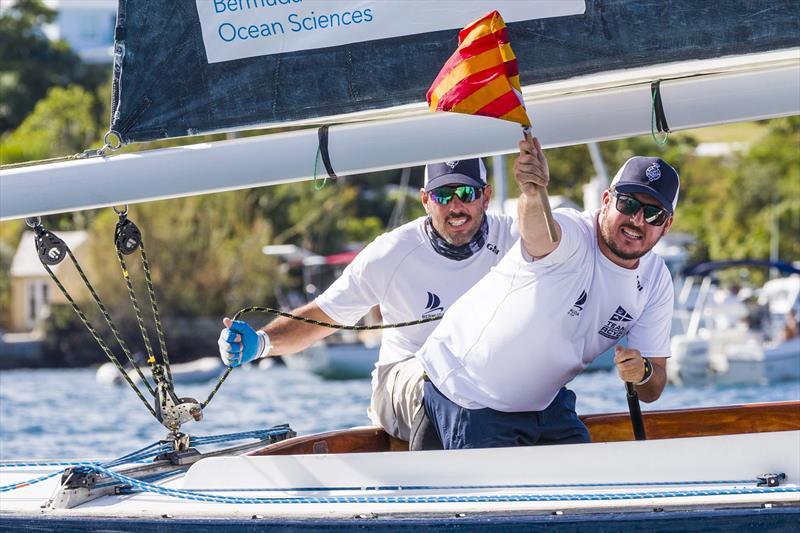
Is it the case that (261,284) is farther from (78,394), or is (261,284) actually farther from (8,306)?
(78,394)

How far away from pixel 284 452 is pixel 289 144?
1.04 m

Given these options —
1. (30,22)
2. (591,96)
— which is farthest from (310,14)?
(30,22)

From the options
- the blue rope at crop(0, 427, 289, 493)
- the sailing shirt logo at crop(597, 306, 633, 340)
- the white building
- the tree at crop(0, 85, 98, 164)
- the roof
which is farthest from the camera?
the white building

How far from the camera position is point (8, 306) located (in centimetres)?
3155

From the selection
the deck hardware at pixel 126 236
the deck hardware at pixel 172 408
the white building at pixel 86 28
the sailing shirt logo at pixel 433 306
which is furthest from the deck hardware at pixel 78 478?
the white building at pixel 86 28

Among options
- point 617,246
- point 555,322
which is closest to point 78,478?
point 555,322

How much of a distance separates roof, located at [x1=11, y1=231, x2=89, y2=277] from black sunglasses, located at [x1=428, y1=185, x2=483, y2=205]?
25.7 metres

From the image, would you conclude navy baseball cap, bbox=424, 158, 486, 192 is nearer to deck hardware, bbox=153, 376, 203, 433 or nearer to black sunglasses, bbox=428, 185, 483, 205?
black sunglasses, bbox=428, 185, 483, 205

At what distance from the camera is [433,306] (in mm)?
4844

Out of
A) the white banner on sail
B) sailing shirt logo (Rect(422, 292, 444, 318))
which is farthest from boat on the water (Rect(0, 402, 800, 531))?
the white banner on sail

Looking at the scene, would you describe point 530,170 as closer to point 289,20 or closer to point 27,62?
point 289,20

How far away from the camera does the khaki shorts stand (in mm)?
Result: 4605

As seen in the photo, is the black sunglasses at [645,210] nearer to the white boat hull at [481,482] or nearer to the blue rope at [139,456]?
the white boat hull at [481,482]

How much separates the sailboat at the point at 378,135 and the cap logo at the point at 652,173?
37 centimetres
